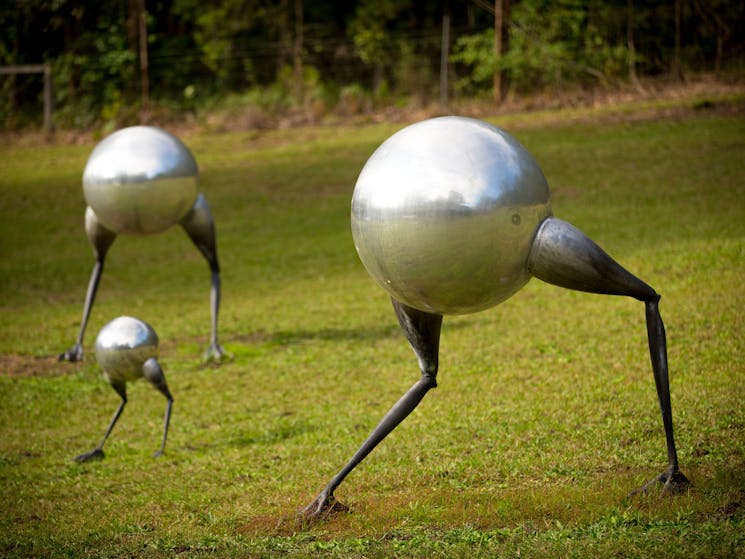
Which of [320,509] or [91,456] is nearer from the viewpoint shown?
[320,509]

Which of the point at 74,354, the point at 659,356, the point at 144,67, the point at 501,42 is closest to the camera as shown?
the point at 659,356

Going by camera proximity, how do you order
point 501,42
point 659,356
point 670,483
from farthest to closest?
point 501,42 < point 670,483 < point 659,356

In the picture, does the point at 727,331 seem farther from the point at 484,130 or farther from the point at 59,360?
the point at 59,360

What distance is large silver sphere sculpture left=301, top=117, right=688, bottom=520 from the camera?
4.55 metres

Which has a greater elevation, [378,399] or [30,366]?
[378,399]

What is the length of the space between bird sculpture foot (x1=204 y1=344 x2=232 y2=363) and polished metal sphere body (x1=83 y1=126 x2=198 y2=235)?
1881mm

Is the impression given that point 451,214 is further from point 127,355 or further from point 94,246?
point 94,246

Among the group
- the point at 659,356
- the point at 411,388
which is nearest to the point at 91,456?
the point at 411,388

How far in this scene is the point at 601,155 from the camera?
19.6m

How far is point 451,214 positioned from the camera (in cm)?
454

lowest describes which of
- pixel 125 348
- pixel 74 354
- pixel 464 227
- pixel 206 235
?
pixel 74 354

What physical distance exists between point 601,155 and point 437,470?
14.3 metres

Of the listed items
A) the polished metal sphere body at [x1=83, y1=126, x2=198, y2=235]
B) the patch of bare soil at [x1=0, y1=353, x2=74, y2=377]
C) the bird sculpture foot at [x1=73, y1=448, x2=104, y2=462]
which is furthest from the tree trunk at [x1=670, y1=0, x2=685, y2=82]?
the bird sculpture foot at [x1=73, y1=448, x2=104, y2=462]

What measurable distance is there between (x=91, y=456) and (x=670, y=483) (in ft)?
15.8
